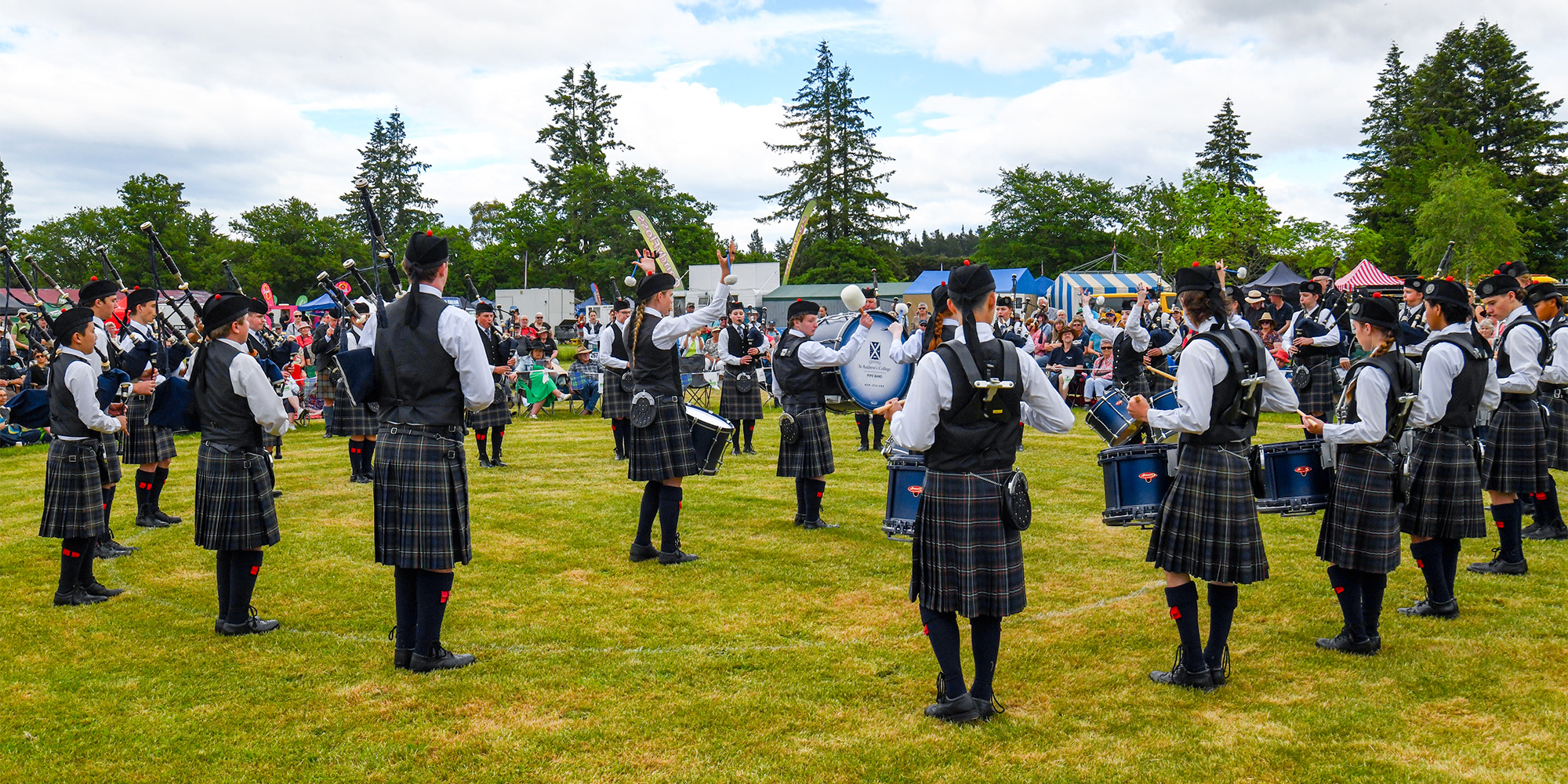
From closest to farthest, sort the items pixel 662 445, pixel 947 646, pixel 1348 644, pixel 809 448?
pixel 947 646, pixel 1348 644, pixel 662 445, pixel 809 448

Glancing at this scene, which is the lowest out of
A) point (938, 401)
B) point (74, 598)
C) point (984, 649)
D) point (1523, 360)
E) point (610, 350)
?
point (74, 598)

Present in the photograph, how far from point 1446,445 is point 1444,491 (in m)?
0.23

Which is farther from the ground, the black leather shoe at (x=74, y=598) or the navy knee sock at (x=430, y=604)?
the navy knee sock at (x=430, y=604)

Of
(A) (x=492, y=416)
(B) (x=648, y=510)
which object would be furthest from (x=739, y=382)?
(B) (x=648, y=510)

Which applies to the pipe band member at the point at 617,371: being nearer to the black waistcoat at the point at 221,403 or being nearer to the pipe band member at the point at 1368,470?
the black waistcoat at the point at 221,403

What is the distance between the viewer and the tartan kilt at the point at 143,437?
22.9 ft

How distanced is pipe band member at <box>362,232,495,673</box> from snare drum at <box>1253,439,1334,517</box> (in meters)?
3.65

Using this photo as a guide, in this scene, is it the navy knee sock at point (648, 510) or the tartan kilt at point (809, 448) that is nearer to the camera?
the navy knee sock at point (648, 510)

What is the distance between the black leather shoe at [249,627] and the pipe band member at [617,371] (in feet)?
15.7

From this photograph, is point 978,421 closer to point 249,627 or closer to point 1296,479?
point 1296,479

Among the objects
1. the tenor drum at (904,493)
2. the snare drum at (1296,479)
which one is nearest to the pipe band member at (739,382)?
the tenor drum at (904,493)

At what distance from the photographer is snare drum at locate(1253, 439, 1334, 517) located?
174 inches

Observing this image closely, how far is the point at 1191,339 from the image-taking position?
377 cm

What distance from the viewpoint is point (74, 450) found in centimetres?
516
